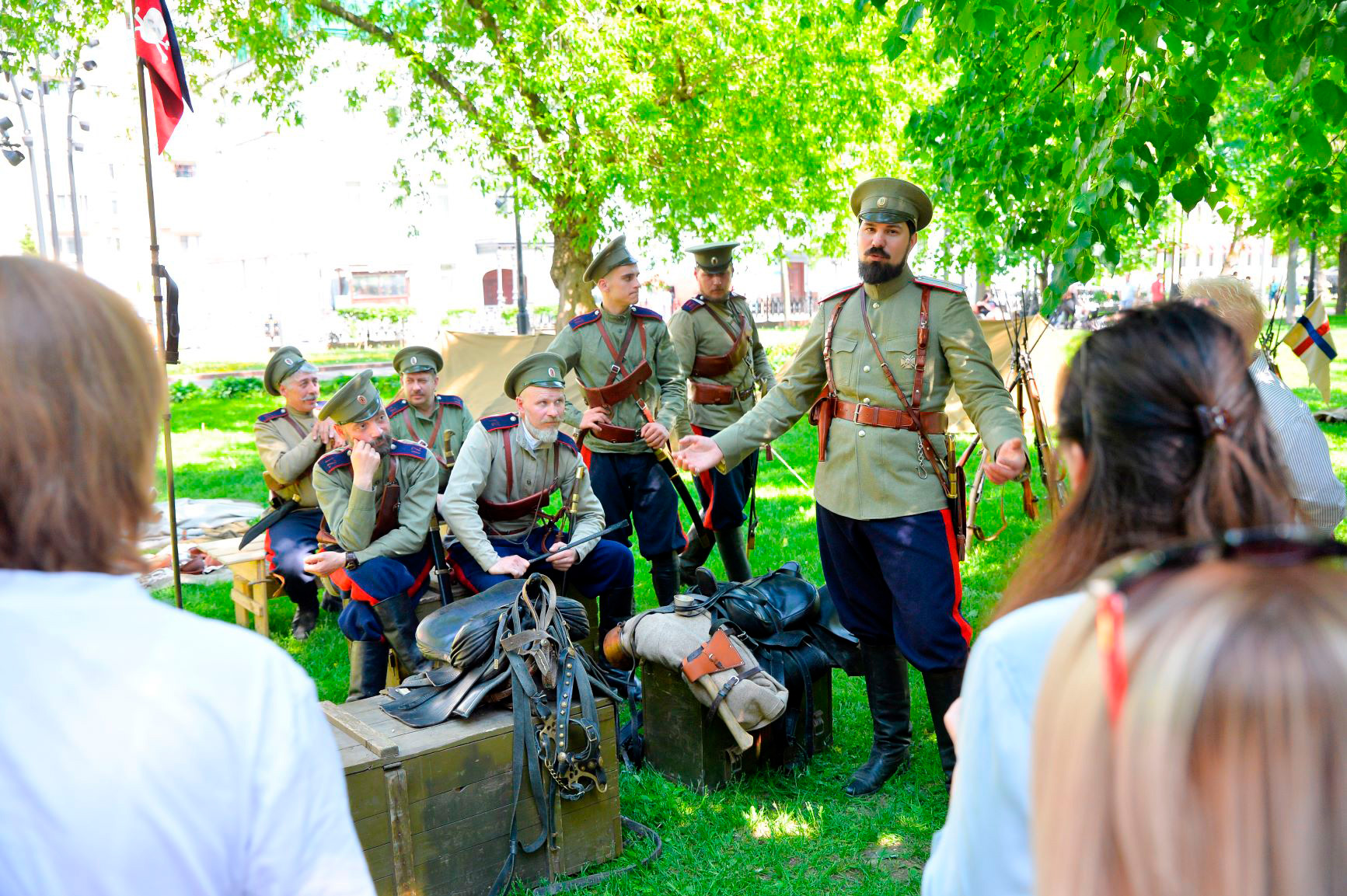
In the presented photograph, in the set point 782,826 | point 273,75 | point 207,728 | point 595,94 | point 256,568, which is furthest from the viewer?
point 273,75

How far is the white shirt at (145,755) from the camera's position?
3.44 feet

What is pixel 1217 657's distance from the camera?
80 cm

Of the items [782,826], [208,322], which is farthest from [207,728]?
[208,322]

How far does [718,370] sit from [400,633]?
102 inches

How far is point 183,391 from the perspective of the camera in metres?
19.7

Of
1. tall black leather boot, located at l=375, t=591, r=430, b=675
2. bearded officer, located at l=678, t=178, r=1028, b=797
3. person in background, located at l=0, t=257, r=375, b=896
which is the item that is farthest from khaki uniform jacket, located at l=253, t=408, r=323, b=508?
person in background, located at l=0, t=257, r=375, b=896

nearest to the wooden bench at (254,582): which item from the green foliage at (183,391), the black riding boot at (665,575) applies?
the black riding boot at (665,575)

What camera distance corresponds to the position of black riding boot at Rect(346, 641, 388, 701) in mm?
4855

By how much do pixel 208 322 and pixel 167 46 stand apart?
1498 inches

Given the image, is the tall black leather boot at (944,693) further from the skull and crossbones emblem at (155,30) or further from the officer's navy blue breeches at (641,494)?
the skull and crossbones emblem at (155,30)

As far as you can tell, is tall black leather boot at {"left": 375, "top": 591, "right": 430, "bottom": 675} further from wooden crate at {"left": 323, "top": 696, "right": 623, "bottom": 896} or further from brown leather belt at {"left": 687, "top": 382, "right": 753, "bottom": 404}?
brown leather belt at {"left": 687, "top": 382, "right": 753, "bottom": 404}

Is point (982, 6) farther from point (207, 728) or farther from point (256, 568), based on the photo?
point (256, 568)

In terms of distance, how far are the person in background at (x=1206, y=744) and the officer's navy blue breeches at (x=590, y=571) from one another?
430 centimetres

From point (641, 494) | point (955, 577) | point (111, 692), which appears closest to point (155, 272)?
point (641, 494)
